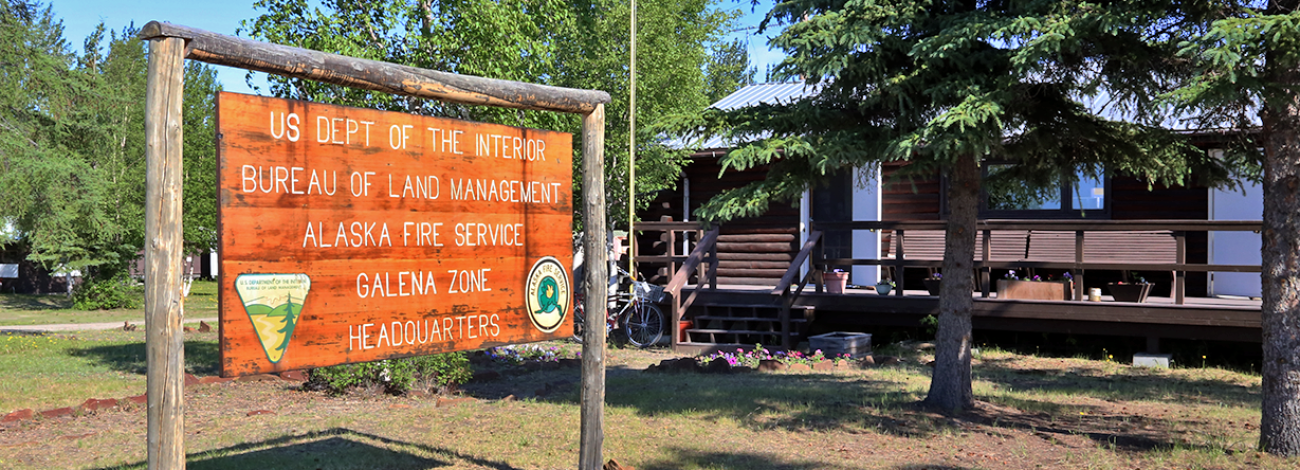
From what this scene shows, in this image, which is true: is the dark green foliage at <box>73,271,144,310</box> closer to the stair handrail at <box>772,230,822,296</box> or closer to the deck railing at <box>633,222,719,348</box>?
the deck railing at <box>633,222,719,348</box>

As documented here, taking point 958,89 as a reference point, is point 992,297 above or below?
below

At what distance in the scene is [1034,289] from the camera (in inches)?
486

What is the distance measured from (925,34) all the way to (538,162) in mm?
3686

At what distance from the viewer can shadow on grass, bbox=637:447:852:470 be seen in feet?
20.9

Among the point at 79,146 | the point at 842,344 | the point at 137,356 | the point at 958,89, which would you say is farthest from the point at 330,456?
the point at 79,146

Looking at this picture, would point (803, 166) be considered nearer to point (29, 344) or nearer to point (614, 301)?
point (614, 301)

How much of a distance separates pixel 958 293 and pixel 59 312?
25.7 m

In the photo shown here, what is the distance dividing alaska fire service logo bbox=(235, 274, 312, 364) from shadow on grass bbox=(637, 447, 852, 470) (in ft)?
9.44

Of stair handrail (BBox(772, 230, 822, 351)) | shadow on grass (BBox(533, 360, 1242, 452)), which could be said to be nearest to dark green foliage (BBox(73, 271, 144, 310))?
stair handrail (BBox(772, 230, 822, 351))

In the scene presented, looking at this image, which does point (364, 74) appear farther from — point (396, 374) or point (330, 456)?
point (396, 374)

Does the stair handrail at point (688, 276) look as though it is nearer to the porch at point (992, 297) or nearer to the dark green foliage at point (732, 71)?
the porch at point (992, 297)

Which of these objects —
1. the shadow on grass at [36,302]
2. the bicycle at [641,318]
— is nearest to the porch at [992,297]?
the bicycle at [641,318]

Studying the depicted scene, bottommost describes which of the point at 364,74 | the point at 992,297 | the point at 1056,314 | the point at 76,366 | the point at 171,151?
the point at 76,366

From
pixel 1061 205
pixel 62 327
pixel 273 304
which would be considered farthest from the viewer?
pixel 62 327
